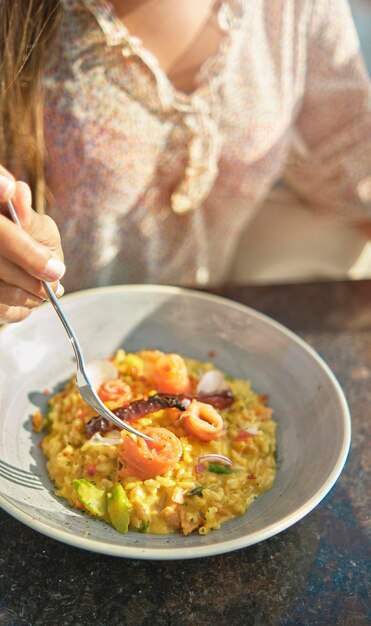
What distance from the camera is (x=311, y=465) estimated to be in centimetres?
115

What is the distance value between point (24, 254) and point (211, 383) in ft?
2.04

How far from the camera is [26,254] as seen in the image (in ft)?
3.04

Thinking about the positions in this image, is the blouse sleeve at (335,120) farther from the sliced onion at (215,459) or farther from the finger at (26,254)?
the finger at (26,254)

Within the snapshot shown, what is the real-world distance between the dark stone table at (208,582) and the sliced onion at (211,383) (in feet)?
1.14

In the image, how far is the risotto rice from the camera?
106cm

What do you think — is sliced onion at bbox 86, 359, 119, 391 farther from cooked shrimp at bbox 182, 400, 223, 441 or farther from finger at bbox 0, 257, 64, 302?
finger at bbox 0, 257, 64, 302

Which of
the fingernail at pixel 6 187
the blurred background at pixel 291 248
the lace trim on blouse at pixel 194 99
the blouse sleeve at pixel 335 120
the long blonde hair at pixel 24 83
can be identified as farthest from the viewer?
the blurred background at pixel 291 248

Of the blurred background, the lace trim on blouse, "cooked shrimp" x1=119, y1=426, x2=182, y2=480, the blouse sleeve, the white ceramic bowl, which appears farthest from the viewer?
the blurred background

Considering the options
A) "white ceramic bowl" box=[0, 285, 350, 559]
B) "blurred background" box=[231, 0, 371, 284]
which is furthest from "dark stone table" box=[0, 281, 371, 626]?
"blurred background" box=[231, 0, 371, 284]

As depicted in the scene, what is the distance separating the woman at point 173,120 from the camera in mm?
1553

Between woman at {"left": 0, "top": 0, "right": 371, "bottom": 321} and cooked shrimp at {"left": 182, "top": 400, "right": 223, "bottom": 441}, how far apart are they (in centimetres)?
40

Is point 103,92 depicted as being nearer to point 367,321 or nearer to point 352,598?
point 367,321

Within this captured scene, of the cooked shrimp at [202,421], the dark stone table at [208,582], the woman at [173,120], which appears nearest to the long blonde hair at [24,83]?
the woman at [173,120]

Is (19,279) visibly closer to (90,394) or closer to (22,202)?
(22,202)
